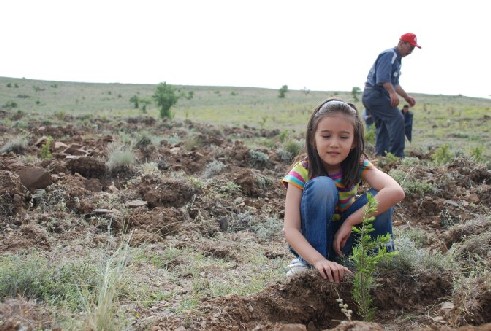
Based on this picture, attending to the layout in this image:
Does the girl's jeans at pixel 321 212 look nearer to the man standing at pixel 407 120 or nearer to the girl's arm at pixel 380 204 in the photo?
the girl's arm at pixel 380 204

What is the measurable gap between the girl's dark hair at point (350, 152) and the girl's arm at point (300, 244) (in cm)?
16

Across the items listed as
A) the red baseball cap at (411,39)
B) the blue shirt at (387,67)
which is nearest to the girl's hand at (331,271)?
the blue shirt at (387,67)

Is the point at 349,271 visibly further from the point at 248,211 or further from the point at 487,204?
the point at 487,204

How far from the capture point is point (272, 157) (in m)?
7.77

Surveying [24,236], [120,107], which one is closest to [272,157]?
[24,236]

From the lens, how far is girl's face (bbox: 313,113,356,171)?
271cm

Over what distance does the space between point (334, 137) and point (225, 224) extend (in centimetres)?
209

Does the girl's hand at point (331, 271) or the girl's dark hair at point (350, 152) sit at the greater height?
the girl's dark hair at point (350, 152)

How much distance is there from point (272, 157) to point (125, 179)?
8.28 ft

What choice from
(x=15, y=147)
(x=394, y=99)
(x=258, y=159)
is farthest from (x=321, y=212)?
(x=15, y=147)

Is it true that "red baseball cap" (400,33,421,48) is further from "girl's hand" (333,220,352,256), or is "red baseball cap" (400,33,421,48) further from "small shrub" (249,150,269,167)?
"girl's hand" (333,220,352,256)

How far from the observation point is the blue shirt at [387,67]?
286 inches

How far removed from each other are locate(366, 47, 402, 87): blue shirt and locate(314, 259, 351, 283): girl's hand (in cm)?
524

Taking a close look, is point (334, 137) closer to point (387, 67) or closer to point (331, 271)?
point (331, 271)
